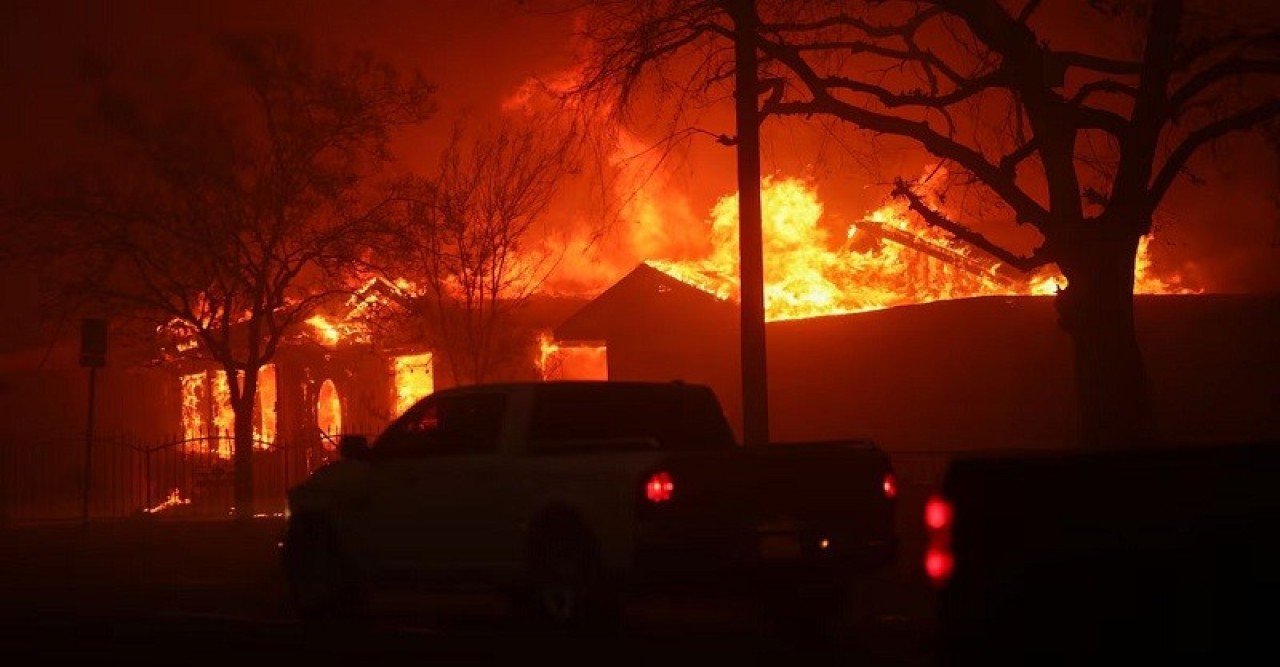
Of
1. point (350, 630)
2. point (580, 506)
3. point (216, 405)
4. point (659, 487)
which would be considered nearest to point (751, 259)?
point (580, 506)

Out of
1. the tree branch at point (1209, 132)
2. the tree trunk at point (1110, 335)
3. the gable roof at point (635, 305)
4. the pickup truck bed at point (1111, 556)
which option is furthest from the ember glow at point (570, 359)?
the pickup truck bed at point (1111, 556)

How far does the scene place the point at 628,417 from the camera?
45.0 feet

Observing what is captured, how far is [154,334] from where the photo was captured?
104ft

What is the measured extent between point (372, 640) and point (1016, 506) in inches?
290

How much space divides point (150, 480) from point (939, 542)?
28.2 m

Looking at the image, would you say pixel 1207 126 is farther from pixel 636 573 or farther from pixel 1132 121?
pixel 636 573

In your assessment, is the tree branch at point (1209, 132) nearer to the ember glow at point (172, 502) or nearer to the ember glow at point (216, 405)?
the ember glow at point (172, 502)

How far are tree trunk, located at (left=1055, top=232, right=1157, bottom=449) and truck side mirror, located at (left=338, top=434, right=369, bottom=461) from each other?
776 centimetres

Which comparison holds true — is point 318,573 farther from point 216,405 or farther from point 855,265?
point 216,405

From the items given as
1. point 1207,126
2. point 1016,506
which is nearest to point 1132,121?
point 1207,126

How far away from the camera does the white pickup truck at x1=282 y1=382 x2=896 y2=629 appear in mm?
11992

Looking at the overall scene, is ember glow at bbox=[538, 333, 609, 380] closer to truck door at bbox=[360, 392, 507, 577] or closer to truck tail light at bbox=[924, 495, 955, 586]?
truck door at bbox=[360, 392, 507, 577]

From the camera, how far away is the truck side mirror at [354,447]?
1430cm

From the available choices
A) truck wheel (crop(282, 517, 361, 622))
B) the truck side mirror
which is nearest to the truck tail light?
the truck side mirror
